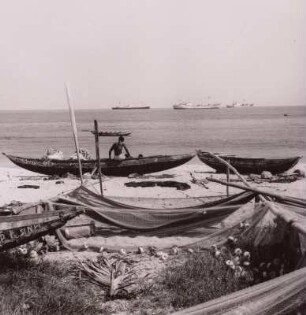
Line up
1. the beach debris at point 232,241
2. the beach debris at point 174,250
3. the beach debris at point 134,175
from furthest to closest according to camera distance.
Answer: the beach debris at point 134,175 < the beach debris at point 174,250 < the beach debris at point 232,241

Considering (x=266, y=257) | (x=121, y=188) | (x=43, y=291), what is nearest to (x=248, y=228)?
(x=266, y=257)

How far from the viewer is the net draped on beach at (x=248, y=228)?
11.0 ft

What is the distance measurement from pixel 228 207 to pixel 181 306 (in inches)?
87.7

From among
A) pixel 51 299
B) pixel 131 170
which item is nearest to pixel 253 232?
pixel 51 299

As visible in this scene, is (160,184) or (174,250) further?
(160,184)

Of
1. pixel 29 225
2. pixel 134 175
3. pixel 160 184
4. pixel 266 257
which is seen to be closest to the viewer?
pixel 266 257

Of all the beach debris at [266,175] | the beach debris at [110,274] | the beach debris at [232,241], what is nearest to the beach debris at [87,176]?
the beach debris at [266,175]

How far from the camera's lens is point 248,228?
6156 mm

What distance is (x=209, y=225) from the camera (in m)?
6.92

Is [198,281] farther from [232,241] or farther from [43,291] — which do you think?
[43,291]

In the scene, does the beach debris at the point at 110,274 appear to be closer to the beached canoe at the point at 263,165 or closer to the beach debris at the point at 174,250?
the beach debris at the point at 174,250

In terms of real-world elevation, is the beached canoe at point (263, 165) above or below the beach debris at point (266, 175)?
above

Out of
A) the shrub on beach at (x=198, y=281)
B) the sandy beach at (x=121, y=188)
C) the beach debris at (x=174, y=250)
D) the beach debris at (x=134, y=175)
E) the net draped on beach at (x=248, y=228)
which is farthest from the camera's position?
the beach debris at (x=134, y=175)

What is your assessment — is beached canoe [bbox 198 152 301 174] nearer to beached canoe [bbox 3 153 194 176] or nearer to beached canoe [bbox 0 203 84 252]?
beached canoe [bbox 3 153 194 176]
